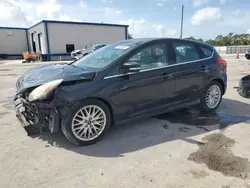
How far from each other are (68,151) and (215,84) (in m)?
3.53

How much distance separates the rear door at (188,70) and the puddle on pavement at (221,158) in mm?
1106

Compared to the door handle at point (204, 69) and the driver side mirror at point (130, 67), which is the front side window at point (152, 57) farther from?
the door handle at point (204, 69)

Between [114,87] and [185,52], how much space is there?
189cm

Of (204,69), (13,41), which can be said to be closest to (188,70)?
(204,69)

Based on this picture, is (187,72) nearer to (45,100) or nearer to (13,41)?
(45,100)

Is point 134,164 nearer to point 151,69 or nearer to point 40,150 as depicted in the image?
point 40,150

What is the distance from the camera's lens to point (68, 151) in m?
3.33

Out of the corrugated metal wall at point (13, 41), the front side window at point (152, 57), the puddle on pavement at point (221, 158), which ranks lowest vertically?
the puddle on pavement at point (221, 158)

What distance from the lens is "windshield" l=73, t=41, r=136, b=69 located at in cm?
381

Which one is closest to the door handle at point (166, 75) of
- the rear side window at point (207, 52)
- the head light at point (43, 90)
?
the rear side window at point (207, 52)

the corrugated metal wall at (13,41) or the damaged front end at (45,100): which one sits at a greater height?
the corrugated metal wall at (13,41)

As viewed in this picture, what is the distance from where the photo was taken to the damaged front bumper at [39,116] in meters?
3.21

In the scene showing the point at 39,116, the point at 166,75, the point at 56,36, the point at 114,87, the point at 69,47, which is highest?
the point at 56,36

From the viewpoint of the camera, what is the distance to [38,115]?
3291 mm
